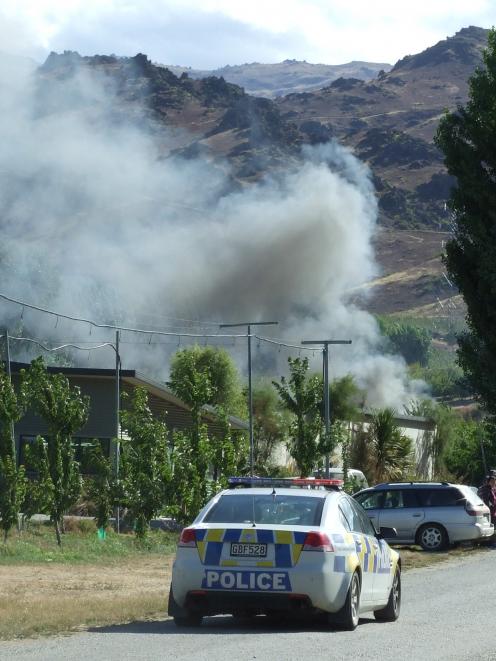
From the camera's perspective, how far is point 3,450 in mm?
24438

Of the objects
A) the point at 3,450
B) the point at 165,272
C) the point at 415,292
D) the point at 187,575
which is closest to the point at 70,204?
the point at 415,292

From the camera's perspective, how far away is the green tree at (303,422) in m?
32.5

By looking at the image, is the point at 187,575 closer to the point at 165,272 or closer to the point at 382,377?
the point at 382,377

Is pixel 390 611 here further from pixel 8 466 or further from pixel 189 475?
pixel 8 466

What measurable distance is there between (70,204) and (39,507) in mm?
163779

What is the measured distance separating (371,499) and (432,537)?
5.47 feet

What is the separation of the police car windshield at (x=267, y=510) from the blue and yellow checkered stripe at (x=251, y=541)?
0.30 metres

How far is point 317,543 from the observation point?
1101cm

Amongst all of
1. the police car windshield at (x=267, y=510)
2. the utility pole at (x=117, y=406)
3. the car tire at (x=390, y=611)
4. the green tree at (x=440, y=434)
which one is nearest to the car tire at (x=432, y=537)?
the utility pole at (x=117, y=406)

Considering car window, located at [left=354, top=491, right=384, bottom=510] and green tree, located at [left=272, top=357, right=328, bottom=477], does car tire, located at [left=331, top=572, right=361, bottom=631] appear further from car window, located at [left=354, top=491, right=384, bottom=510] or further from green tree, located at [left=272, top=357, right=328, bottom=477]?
green tree, located at [left=272, top=357, right=328, bottom=477]

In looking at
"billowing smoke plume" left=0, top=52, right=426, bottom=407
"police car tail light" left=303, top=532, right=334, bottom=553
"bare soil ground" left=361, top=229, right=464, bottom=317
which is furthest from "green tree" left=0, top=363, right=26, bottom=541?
"bare soil ground" left=361, top=229, right=464, bottom=317

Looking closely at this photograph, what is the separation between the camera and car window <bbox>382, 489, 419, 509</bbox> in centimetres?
2722

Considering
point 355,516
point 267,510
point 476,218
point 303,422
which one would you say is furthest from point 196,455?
point 267,510

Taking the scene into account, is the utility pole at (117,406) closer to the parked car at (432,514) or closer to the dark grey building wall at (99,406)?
the dark grey building wall at (99,406)
